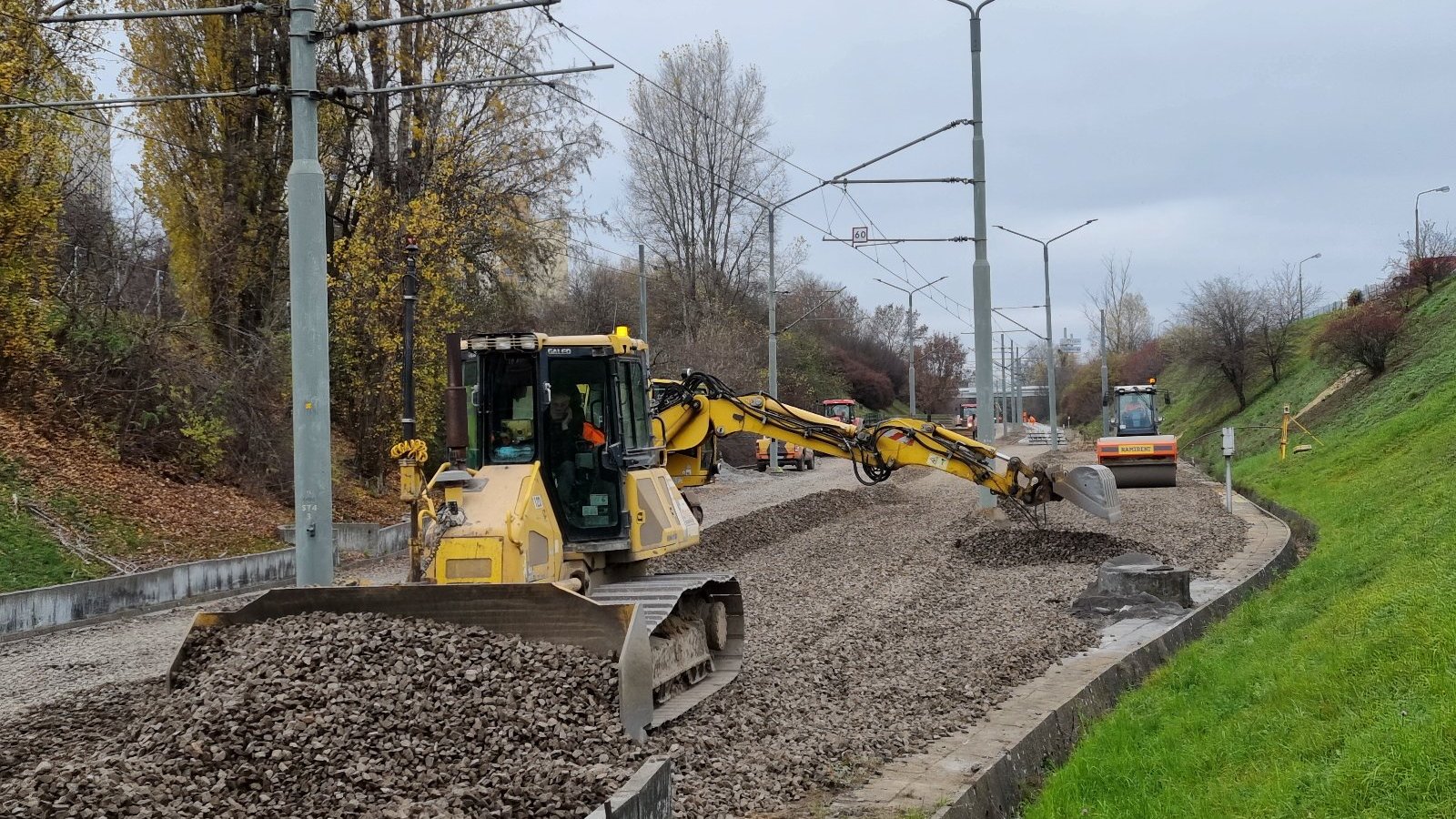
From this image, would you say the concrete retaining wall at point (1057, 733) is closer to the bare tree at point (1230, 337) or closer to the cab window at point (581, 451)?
the cab window at point (581, 451)

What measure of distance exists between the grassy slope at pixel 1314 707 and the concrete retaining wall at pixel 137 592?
36.7ft

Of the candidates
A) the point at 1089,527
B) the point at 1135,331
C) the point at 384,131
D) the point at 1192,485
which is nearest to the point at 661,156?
the point at 384,131

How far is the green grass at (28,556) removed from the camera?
51.0ft

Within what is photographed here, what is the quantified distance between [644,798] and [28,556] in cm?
1366

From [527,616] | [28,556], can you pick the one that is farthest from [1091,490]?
[28,556]

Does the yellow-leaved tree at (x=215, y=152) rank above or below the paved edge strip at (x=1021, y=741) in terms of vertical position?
above

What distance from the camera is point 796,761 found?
749 cm

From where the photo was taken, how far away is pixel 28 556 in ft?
52.9

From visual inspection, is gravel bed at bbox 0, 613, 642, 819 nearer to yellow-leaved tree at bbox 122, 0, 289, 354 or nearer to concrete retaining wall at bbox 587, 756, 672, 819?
concrete retaining wall at bbox 587, 756, 672, 819

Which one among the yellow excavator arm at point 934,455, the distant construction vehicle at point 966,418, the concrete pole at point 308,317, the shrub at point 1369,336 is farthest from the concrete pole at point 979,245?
the distant construction vehicle at point 966,418

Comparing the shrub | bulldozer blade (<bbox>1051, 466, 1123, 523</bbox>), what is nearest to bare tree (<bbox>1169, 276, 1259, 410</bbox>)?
the shrub

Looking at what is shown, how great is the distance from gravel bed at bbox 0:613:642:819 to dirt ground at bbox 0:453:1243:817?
12 centimetres

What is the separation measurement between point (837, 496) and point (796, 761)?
21677mm

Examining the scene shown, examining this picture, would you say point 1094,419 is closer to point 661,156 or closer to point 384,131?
point 661,156
